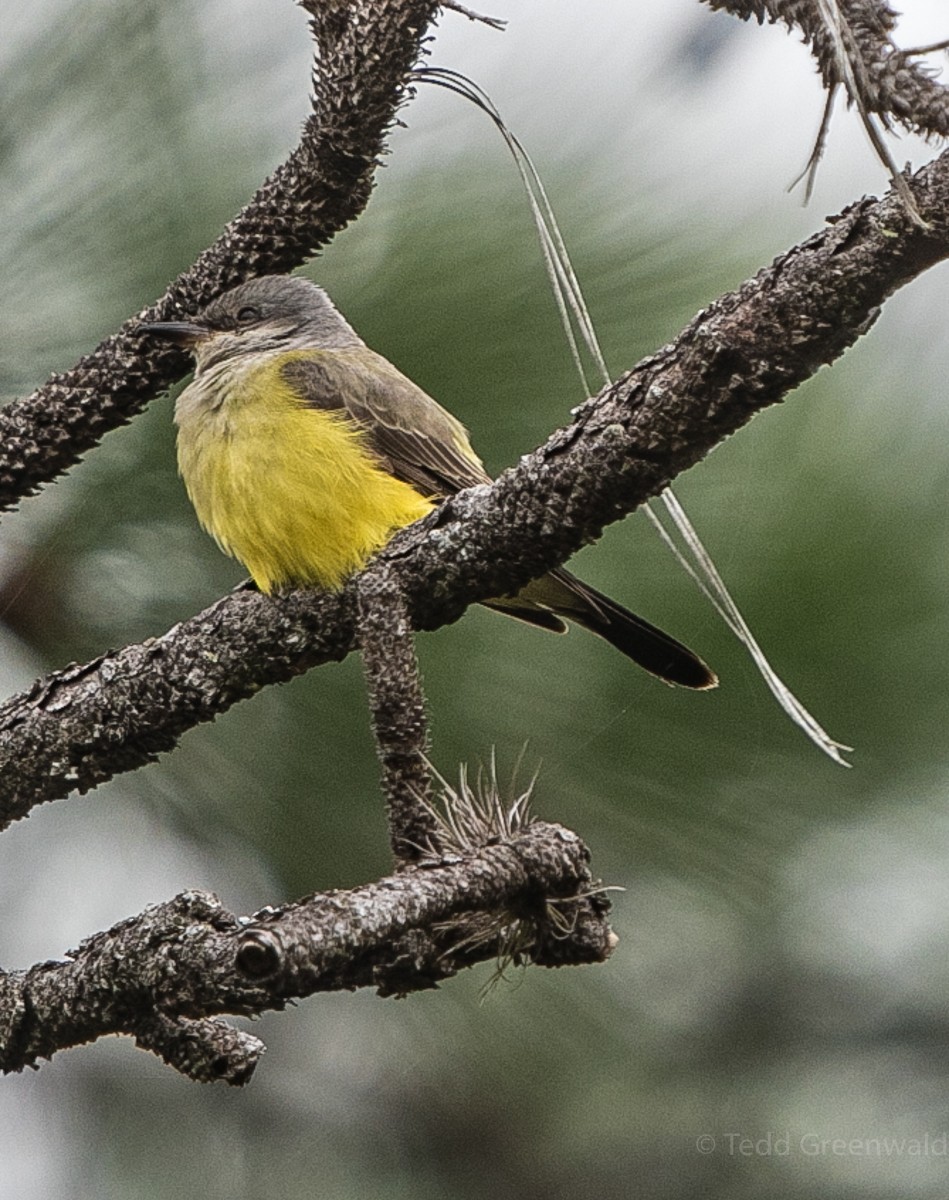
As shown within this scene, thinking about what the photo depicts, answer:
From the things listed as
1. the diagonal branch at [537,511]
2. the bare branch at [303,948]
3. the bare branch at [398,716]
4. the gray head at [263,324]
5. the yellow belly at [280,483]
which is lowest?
the bare branch at [303,948]

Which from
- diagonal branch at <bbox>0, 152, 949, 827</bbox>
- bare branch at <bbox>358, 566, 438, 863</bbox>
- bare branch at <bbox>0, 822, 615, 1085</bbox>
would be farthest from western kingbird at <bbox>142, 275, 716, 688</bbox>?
bare branch at <bbox>0, 822, 615, 1085</bbox>

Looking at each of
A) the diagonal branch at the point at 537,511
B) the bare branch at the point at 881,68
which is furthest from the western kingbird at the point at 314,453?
the bare branch at the point at 881,68

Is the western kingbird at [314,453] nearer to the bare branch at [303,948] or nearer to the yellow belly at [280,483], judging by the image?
the yellow belly at [280,483]

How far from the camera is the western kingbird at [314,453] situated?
6.93 ft

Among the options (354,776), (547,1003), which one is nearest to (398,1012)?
(547,1003)

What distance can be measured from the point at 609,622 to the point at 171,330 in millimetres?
700

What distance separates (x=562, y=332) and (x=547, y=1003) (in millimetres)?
974

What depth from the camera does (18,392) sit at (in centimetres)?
224

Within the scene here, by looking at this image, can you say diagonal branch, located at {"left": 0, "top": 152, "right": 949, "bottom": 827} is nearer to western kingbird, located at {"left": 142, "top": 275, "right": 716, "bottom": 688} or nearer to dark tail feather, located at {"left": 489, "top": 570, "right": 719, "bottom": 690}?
western kingbird, located at {"left": 142, "top": 275, "right": 716, "bottom": 688}

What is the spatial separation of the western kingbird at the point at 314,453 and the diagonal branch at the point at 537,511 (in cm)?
14

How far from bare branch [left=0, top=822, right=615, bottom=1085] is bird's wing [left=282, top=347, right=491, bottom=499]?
1.06 meters

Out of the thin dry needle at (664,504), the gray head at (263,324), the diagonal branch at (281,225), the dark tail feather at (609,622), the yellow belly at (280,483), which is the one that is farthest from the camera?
the yellow belly at (280,483)

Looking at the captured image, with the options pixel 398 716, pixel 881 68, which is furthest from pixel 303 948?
pixel 881 68

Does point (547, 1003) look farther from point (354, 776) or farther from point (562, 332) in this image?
point (562, 332)
